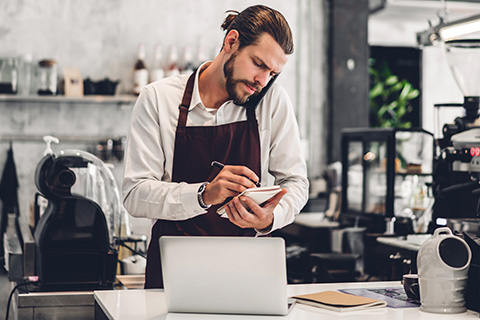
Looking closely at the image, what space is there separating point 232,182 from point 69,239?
2.94ft

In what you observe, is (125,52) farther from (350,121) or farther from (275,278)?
(275,278)

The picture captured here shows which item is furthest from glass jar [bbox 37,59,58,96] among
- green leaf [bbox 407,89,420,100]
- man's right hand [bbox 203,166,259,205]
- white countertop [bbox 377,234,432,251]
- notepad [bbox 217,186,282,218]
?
green leaf [bbox 407,89,420,100]

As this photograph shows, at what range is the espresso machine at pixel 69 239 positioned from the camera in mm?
2379

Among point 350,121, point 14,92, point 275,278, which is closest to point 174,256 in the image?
point 275,278

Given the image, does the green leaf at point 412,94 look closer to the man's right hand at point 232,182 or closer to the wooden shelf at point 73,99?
the wooden shelf at point 73,99

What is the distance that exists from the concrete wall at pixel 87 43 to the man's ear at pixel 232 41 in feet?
11.6

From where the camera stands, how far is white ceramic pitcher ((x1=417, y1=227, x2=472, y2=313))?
176cm

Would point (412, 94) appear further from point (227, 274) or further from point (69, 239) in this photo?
point (227, 274)

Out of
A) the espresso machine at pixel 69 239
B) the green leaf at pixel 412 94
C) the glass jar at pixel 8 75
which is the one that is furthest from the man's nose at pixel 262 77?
the green leaf at pixel 412 94

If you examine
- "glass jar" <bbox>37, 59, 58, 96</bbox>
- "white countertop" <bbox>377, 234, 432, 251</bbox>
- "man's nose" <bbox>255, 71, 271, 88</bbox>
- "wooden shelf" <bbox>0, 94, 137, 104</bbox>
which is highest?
"glass jar" <bbox>37, 59, 58, 96</bbox>

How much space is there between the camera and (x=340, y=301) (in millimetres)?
1783

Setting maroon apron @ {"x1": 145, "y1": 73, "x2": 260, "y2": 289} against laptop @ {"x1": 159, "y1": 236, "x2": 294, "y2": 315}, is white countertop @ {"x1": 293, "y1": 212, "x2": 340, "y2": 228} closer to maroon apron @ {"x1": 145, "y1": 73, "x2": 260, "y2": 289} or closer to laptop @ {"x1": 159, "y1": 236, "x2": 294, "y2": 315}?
maroon apron @ {"x1": 145, "y1": 73, "x2": 260, "y2": 289}

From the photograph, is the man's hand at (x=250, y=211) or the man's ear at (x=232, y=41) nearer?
the man's hand at (x=250, y=211)

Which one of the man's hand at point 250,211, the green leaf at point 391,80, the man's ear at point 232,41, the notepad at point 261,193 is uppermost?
the green leaf at point 391,80
